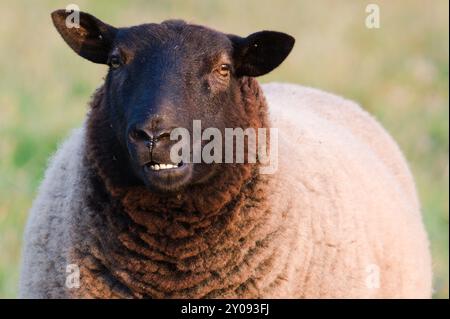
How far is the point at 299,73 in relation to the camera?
12.2 metres

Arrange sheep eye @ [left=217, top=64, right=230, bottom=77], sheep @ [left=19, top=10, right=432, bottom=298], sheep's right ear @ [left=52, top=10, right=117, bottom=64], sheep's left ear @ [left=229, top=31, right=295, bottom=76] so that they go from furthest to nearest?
sheep's right ear @ [left=52, top=10, right=117, bottom=64]
sheep's left ear @ [left=229, top=31, right=295, bottom=76]
sheep eye @ [left=217, top=64, right=230, bottom=77]
sheep @ [left=19, top=10, right=432, bottom=298]

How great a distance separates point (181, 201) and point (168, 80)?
0.56m

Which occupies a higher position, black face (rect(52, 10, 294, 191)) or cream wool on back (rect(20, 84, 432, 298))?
black face (rect(52, 10, 294, 191))

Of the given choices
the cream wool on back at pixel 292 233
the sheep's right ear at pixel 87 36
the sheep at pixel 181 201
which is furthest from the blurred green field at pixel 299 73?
the sheep's right ear at pixel 87 36

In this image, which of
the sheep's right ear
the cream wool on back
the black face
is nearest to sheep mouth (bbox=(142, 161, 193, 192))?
the black face

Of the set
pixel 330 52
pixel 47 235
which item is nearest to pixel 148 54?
pixel 47 235

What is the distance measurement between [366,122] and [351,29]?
7361 mm

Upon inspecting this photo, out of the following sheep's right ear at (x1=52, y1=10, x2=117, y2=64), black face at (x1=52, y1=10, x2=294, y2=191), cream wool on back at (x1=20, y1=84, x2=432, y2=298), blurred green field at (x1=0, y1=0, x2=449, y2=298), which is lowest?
cream wool on back at (x1=20, y1=84, x2=432, y2=298)

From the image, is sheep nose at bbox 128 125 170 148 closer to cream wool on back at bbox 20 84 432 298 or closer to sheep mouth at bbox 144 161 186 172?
sheep mouth at bbox 144 161 186 172

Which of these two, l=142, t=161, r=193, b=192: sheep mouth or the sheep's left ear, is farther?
the sheep's left ear

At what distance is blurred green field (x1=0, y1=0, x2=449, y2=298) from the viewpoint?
8789mm

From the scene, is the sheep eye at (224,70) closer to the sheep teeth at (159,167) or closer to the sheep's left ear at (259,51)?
the sheep's left ear at (259,51)

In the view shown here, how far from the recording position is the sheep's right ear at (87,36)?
5.30m
